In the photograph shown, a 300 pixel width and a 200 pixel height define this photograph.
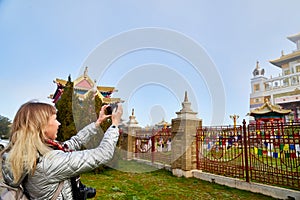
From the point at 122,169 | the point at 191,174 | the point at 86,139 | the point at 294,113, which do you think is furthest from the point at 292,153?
the point at 294,113

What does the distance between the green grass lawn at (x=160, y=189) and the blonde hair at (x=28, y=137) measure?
3.45 meters

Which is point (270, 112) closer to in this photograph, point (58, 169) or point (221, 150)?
point (221, 150)

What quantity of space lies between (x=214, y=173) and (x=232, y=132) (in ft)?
4.17

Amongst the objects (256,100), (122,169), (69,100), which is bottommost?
(122,169)

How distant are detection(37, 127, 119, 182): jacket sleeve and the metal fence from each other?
163 inches

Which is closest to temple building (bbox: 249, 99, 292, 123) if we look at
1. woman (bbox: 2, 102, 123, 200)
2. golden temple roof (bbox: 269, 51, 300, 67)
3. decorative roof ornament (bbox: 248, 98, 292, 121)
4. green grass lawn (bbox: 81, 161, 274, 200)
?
decorative roof ornament (bbox: 248, 98, 292, 121)

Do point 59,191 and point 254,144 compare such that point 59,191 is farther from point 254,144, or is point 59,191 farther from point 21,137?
point 254,144

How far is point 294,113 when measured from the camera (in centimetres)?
2331

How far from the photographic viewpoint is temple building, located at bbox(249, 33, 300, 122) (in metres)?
23.7

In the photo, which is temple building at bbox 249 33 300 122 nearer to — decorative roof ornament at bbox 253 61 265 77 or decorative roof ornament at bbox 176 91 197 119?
decorative roof ornament at bbox 253 61 265 77

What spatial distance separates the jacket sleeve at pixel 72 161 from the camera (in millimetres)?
1080

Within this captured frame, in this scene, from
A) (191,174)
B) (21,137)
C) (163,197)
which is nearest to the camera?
(21,137)

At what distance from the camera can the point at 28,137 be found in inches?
43.2

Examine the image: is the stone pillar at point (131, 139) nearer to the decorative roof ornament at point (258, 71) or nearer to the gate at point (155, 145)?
the gate at point (155, 145)
